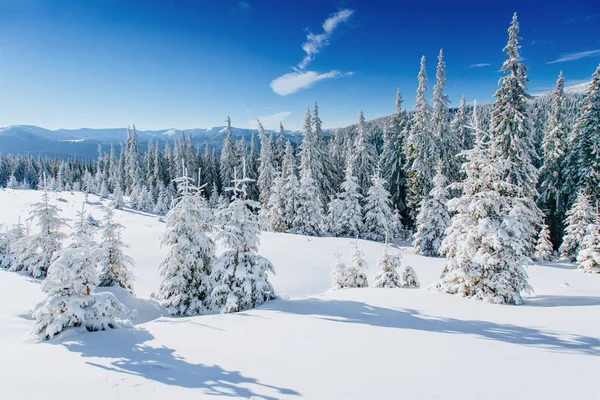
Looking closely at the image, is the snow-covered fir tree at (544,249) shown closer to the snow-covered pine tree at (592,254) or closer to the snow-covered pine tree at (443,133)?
the snow-covered pine tree at (592,254)

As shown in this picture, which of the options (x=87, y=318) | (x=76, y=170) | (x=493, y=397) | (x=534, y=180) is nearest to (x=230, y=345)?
(x=87, y=318)

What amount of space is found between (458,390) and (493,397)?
49 cm

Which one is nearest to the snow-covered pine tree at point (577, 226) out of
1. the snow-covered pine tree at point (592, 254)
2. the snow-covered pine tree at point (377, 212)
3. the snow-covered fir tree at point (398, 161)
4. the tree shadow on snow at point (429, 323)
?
the snow-covered pine tree at point (592, 254)

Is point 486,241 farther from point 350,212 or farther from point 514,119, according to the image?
point 350,212

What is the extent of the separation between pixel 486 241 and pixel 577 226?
62.0 feet

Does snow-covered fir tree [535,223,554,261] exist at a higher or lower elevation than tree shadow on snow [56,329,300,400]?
higher

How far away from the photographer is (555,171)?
28.3m

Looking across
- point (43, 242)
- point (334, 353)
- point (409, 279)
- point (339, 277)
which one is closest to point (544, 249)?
point (409, 279)

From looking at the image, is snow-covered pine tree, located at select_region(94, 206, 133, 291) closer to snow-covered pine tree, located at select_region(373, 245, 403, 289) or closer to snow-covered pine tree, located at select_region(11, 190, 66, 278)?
snow-covered pine tree, located at select_region(11, 190, 66, 278)

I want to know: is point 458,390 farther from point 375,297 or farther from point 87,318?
point 87,318

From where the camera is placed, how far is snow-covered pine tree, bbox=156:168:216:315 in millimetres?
12195

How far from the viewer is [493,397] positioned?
4719mm

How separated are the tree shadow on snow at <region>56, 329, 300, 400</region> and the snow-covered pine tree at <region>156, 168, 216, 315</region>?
428 cm

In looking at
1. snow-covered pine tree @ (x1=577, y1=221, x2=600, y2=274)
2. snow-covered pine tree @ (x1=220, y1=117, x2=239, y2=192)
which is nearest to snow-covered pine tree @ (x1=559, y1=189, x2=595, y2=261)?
snow-covered pine tree @ (x1=577, y1=221, x2=600, y2=274)
